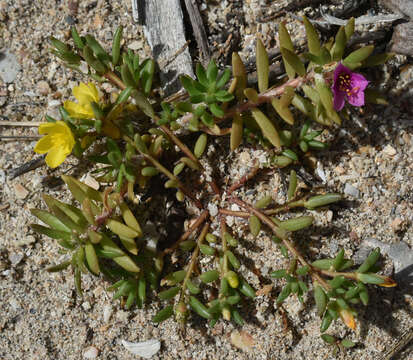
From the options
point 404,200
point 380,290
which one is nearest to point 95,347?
point 380,290

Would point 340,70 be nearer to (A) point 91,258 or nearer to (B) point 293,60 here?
(B) point 293,60

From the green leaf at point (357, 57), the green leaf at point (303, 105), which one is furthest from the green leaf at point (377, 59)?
the green leaf at point (303, 105)

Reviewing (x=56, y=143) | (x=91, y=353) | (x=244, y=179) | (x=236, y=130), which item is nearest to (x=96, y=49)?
(x=56, y=143)

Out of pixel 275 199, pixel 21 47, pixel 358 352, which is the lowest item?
pixel 358 352

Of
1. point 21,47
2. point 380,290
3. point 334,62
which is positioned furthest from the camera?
point 21,47

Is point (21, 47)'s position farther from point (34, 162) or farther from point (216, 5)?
point (216, 5)

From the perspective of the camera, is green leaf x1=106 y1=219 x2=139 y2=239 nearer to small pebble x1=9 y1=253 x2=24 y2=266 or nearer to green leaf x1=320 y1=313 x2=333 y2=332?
small pebble x1=9 y1=253 x2=24 y2=266
